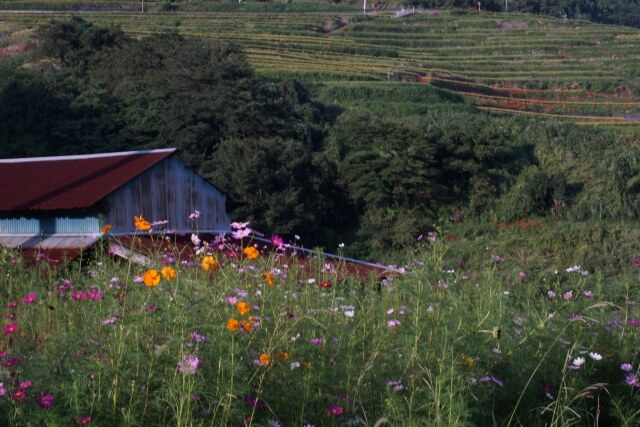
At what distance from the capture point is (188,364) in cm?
325

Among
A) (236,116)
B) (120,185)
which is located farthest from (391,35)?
(120,185)

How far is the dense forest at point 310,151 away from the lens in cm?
2867

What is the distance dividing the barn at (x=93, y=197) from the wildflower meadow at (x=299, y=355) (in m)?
9.11

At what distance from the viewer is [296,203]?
27562mm

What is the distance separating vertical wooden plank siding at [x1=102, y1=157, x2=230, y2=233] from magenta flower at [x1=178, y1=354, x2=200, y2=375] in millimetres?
12393

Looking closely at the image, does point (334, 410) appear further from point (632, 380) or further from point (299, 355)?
point (632, 380)

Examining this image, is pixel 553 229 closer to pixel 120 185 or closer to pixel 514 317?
pixel 120 185

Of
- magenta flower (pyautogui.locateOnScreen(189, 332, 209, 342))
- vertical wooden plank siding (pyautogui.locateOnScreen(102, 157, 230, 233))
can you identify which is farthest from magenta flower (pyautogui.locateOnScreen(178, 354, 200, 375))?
vertical wooden plank siding (pyautogui.locateOnScreen(102, 157, 230, 233))

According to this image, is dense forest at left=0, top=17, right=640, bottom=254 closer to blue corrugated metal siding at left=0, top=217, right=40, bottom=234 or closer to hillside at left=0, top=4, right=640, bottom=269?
hillside at left=0, top=4, right=640, bottom=269

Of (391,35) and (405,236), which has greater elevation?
(391,35)

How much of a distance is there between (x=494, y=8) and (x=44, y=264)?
237ft

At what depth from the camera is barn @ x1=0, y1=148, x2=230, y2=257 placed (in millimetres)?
15062

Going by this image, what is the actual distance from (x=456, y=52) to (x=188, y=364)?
5575 centimetres

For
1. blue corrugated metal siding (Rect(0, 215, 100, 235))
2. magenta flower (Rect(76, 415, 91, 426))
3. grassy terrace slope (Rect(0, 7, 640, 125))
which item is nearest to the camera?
magenta flower (Rect(76, 415, 91, 426))
